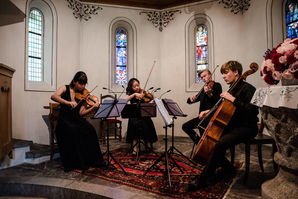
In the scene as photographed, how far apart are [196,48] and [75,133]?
16.0 ft

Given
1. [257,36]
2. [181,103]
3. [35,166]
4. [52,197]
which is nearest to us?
[52,197]

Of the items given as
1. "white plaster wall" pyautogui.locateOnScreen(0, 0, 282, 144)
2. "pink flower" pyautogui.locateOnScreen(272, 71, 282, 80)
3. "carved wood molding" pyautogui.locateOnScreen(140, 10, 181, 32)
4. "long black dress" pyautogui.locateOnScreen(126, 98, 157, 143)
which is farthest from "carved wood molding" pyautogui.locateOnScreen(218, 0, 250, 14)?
"pink flower" pyautogui.locateOnScreen(272, 71, 282, 80)

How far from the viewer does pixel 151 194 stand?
221 cm

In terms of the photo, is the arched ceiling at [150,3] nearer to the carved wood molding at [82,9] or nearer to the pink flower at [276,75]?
the carved wood molding at [82,9]

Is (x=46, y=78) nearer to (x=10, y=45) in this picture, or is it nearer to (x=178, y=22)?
(x=10, y=45)

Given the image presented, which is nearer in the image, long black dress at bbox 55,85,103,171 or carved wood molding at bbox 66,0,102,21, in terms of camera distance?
long black dress at bbox 55,85,103,171

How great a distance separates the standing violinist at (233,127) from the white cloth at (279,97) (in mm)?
426

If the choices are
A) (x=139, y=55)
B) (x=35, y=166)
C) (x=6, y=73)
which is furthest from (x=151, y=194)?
(x=139, y=55)

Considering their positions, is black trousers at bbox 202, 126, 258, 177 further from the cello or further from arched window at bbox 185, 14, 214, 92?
arched window at bbox 185, 14, 214, 92

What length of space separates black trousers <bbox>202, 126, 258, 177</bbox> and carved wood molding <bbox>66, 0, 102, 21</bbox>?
5.41 meters

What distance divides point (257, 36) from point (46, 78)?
17.9 ft

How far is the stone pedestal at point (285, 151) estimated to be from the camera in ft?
5.80

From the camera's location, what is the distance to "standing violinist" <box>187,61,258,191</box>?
2295 mm

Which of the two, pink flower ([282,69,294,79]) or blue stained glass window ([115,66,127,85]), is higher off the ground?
blue stained glass window ([115,66,127,85])
